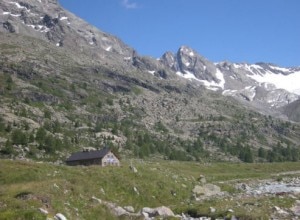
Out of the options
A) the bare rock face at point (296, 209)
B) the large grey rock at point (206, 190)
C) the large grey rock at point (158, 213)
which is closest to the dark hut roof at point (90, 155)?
the large grey rock at point (206, 190)

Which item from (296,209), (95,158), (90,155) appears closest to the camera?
(296,209)

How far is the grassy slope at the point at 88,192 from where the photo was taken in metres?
34.8

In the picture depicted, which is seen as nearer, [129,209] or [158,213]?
[158,213]

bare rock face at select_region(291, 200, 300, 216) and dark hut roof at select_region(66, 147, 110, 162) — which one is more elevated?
dark hut roof at select_region(66, 147, 110, 162)

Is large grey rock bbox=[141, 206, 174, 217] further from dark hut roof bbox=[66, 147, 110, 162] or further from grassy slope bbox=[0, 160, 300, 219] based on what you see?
dark hut roof bbox=[66, 147, 110, 162]

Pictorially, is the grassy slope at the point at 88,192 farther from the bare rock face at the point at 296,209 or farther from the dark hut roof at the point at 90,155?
the dark hut roof at the point at 90,155

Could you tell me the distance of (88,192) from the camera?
45.9 m

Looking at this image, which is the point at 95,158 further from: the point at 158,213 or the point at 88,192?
the point at 158,213

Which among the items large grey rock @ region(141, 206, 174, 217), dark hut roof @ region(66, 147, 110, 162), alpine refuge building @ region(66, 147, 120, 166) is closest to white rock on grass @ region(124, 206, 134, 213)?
large grey rock @ region(141, 206, 174, 217)

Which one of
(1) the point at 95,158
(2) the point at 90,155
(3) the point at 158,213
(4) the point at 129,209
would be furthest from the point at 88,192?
(2) the point at 90,155

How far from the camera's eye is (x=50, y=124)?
19762cm

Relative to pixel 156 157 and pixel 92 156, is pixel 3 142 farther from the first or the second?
pixel 156 157

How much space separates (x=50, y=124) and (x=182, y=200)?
148 m

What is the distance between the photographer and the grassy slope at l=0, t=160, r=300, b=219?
34750 mm
